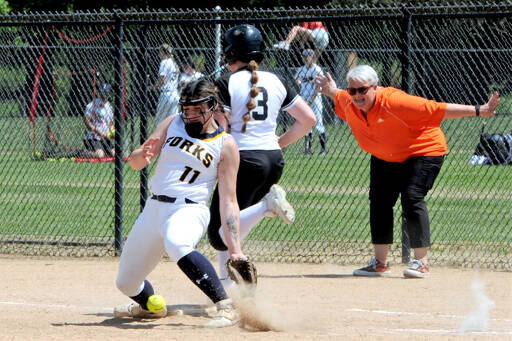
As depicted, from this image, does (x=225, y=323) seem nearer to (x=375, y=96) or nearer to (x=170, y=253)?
(x=170, y=253)

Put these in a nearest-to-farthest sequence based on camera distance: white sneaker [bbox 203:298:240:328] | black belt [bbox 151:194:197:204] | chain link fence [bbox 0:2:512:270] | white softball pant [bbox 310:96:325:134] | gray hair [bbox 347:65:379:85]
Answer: white sneaker [bbox 203:298:240:328] → black belt [bbox 151:194:197:204] → gray hair [bbox 347:65:379:85] → chain link fence [bbox 0:2:512:270] → white softball pant [bbox 310:96:325:134]

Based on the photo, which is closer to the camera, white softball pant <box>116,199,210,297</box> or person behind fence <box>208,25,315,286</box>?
white softball pant <box>116,199,210,297</box>

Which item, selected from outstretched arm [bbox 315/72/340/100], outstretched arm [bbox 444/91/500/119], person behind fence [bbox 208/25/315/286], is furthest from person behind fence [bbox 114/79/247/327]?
outstretched arm [bbox 444/91/500/119]

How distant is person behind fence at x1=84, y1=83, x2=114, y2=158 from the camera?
38.3 ft

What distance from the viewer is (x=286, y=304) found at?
6.14 m

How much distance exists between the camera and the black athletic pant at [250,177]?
19.1 feet

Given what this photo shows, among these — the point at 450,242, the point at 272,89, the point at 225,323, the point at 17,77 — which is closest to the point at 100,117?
the point at 17,77

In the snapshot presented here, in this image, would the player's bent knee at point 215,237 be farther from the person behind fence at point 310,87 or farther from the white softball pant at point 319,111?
the white softball pant at point 319,111

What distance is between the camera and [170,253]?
5.11 metres

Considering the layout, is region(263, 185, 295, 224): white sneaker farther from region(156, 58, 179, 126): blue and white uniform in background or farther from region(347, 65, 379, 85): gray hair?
region(156, 58, 179, 126): blue and white uniform in background

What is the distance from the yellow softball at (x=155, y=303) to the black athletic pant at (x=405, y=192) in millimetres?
2502

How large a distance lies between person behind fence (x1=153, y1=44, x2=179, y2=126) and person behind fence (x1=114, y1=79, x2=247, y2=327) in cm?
372

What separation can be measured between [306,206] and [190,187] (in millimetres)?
5127

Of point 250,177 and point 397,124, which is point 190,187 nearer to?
point 250,177
